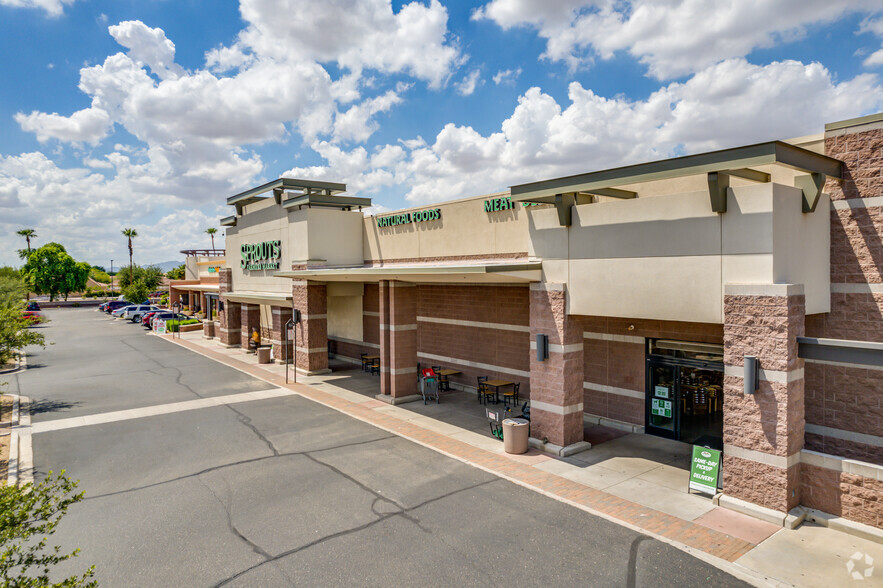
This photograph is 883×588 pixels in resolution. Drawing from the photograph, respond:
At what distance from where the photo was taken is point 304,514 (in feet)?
33.1

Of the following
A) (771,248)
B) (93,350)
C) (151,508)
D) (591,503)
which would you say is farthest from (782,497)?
(93,350)

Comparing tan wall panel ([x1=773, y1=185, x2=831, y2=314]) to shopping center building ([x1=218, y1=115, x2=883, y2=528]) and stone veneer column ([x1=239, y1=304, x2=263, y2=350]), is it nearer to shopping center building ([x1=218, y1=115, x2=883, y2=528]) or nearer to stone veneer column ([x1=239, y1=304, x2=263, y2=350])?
shopping center building ([x1=218, y1=115, x2=883, y2=528])

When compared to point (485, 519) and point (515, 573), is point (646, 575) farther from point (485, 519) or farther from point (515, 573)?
point (485, 519)

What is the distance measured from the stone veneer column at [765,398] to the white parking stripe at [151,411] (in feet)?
51.5

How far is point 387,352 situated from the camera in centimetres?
1889

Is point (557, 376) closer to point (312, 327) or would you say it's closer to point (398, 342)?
point (398, 342)

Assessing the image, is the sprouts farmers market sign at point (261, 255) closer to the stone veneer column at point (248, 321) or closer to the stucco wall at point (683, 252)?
the stone veneer column at point (248, 321)

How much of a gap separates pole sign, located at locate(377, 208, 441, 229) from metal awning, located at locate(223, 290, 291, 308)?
632 cm

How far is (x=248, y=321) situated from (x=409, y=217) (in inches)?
584

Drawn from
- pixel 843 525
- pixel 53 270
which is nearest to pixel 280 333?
pixel 843 525

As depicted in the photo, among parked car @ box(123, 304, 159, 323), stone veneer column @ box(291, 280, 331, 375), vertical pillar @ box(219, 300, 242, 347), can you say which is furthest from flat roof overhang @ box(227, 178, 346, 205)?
parked car @ box(123, 304, 159, 323)

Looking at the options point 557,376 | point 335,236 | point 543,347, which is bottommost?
point 557,376

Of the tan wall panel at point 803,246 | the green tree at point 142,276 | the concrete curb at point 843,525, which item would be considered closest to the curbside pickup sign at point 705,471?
the concrete curb at point 843,525

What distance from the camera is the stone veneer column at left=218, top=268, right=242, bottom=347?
3372cm
